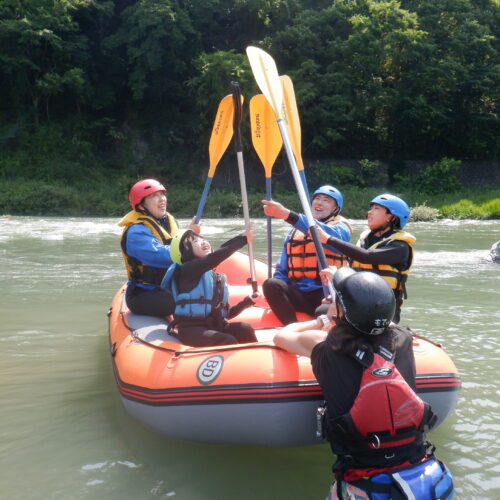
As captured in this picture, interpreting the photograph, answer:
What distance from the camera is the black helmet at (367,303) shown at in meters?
1.54

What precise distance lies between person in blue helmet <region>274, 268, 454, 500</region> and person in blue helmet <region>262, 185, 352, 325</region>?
145 centimetres

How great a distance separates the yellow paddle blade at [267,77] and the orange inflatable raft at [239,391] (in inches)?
70.5

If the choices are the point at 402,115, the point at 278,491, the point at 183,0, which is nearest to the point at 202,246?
the point at 278,491

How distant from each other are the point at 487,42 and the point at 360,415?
62.3 feet

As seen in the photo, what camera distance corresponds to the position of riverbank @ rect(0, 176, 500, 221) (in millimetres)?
14586

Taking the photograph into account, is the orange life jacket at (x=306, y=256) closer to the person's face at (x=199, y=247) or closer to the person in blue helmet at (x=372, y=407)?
the person's face at (x=199, y=247)

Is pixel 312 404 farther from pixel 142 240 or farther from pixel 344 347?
pixel 142 240

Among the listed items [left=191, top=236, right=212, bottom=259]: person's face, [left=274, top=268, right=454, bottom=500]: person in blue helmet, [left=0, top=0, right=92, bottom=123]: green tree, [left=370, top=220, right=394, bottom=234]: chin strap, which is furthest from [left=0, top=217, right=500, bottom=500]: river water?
[left=0, top=0, right=92, bottom=123]: green tree

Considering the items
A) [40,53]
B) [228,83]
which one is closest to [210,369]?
[228,83]

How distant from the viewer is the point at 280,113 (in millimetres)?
3492

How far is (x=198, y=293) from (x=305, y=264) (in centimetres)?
79

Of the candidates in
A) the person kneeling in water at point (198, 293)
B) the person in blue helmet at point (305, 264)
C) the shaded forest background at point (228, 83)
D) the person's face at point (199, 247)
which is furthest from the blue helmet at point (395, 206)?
the shaded forest background at point (228, 83)

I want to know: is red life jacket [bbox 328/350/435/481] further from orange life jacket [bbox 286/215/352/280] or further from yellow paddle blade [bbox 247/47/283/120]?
yellow paddle blade [bbox 247/47/283/120]

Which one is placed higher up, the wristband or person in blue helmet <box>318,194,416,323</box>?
person in blue helmet <box>318,194,416,323</box>
